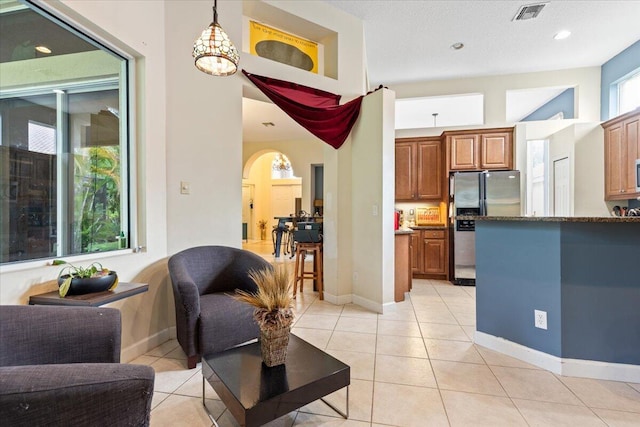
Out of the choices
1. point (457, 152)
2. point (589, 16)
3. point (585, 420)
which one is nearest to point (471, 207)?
point (457, 152)

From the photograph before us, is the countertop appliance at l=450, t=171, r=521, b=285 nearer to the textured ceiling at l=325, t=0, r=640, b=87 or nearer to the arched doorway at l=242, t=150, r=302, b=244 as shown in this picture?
the textured ceiling at l=325, t=0, r=640, b=87

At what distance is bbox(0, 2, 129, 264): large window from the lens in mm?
1803

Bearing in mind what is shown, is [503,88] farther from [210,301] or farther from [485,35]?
[210,301]

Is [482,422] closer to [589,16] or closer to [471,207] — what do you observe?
[471,207]

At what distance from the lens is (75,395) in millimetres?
848

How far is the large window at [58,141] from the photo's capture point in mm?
1803

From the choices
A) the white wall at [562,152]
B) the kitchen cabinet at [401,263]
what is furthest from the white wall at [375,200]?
the white wall at [562,152]

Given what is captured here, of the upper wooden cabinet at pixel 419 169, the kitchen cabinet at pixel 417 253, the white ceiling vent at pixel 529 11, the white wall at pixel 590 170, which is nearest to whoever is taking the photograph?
the white ceiling vent at pixel 529 11

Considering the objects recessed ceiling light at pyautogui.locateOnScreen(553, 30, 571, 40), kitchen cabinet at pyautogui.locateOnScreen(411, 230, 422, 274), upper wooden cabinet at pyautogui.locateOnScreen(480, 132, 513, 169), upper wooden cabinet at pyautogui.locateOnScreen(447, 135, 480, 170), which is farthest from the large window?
recessed ceiling light at pyautogui.locateOnScreen(553, 30, 571, 40)

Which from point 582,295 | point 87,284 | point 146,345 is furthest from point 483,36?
point 146,345

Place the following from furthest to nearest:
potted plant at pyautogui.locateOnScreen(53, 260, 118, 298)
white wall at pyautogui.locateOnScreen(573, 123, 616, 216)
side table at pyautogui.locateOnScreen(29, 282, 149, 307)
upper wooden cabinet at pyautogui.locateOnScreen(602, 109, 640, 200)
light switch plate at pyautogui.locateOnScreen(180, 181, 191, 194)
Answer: white wall at pyautogui.locateOnScreen(573, 123, 616, 216)
upper wooden cabinet at pyautogui.locateOnScreen(602, 109, 640, 200)
light switch plate at pyautogui.locateOnScreen(180, 181, 191, 194)
potted plant at pyautogui.locateOnScreen(53, 260, 118, 298)
side table at pyautogui.locateOnScreen(29, 282, 149, 307)

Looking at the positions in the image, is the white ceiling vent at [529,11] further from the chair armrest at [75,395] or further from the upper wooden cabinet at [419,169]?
the chair armrest at [75,395]

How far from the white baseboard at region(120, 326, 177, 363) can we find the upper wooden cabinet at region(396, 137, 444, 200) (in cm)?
410

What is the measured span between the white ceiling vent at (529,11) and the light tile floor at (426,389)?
12.6 feet
